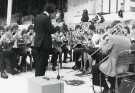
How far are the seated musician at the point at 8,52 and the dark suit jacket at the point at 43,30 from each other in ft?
5.55

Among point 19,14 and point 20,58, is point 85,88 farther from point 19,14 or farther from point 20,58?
point 19,14

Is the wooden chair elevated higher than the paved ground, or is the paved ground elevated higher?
the wooden chair

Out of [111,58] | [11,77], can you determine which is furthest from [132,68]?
[11,77]

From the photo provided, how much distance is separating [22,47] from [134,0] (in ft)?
32.2

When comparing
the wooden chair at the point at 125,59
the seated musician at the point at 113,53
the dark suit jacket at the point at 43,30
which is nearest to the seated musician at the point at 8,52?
the dark suit jacket at the point at 43,30

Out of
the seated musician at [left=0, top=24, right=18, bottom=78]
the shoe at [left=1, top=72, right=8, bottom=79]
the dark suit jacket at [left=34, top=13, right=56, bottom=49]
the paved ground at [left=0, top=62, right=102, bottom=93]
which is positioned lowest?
the paved ground at [left=0, top=62, right=102, bottom=93]

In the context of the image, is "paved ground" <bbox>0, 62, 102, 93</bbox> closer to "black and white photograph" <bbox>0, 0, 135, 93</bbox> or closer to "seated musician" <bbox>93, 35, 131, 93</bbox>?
"black and white photograph" <bbox>0, 0, 135, 93</bbox>

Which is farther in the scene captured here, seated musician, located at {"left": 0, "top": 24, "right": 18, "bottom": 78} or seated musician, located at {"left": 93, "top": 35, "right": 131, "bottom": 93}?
seated musician, located at {"left": 0, "top": 24, "right": 18, "bottom": 78}

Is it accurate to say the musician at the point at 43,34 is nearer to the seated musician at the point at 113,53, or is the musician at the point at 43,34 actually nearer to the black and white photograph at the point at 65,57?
the black and white photograph at the point at 65,57

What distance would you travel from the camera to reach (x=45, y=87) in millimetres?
4188

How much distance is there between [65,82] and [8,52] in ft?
5.68

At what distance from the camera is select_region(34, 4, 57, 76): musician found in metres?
5.59

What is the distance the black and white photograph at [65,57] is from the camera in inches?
174

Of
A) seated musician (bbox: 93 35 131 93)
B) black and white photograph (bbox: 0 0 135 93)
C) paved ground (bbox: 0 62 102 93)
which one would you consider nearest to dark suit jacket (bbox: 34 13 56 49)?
black and white photograph (bbox: 0 0 135 93)
